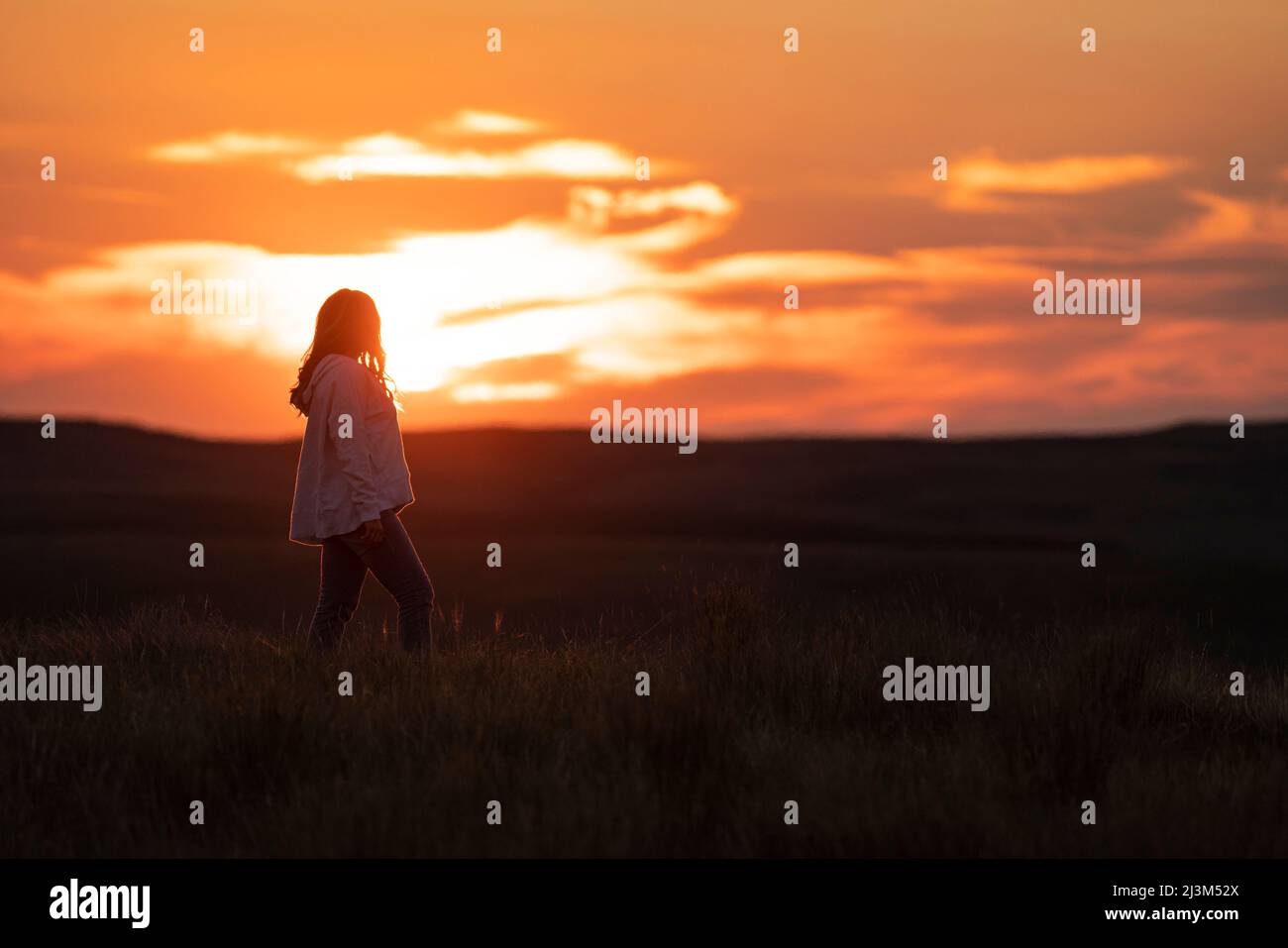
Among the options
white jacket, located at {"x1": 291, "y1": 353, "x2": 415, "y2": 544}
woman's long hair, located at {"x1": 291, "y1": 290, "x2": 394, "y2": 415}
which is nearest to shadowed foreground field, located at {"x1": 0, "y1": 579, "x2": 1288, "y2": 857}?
white jacket, located at {"x1": 291, "y1": 353, "x2": 415, "y2": 544}

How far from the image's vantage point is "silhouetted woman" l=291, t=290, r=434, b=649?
7.50 metres

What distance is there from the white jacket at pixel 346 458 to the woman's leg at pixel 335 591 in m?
0.16

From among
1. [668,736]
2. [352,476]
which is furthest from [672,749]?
[352,476]

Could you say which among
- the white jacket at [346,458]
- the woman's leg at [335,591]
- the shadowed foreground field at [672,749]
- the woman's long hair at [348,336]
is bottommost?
the shadowed foreground field at [672,749]

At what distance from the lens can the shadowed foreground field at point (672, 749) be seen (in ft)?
17.6

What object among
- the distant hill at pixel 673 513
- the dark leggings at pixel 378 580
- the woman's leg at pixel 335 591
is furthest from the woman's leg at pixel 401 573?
the distant hill at pixel 673 513

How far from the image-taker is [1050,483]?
5491 centimetres

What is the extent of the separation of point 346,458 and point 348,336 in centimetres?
79

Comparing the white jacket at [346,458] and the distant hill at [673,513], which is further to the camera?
the distant hill at [673,513]

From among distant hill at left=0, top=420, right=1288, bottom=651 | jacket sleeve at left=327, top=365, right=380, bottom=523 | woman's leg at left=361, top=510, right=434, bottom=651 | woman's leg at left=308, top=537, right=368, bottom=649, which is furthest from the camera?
distant hill at left=0, top=420, right=1288, bottom=651

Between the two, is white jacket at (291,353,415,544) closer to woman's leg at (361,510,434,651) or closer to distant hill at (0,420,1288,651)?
woman's leg at (361,510,434,651)

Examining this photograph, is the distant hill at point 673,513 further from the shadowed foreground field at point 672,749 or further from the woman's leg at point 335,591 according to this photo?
the woman's leg at point 335,591

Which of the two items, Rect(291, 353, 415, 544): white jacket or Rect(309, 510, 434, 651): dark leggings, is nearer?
Rect(291, 353, 415, 544): white jacket
